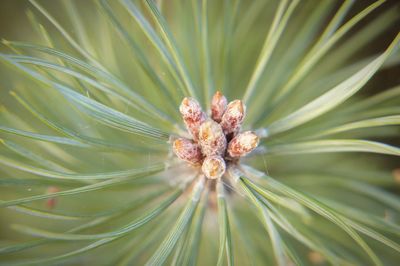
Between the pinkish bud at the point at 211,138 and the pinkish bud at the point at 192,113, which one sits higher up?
the pinkish bud at the point at 192,113

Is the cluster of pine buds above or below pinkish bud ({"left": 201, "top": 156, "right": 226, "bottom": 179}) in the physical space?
Answer: above

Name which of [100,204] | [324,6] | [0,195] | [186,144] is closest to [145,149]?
[186,144]

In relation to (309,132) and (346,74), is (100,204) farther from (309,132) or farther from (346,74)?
(346,74)

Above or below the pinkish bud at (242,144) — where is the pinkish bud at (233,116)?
above

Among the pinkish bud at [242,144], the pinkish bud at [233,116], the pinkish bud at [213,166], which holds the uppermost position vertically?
the pinkish bud at [233,116]
